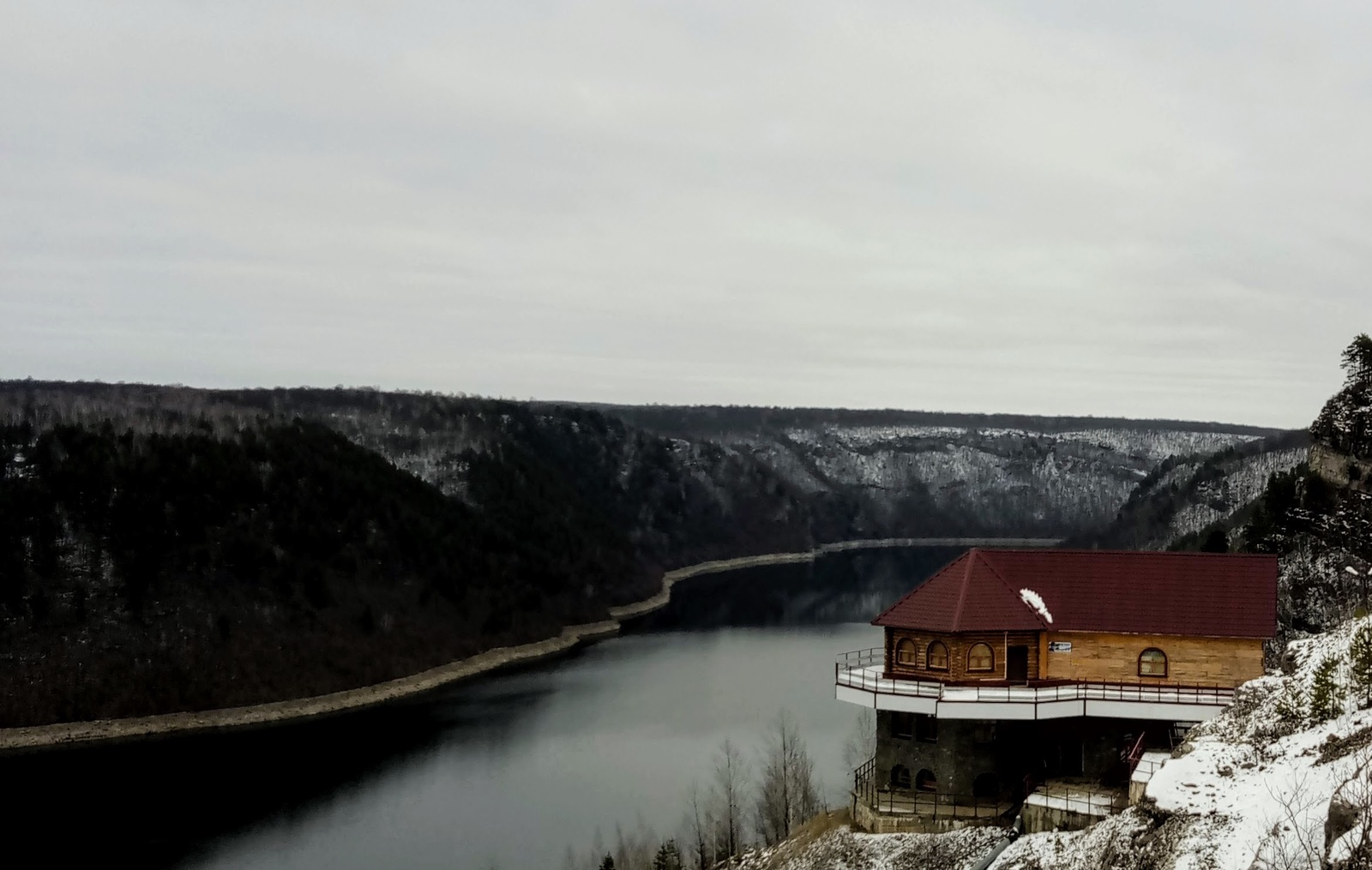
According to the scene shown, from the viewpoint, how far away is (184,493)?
324 ft

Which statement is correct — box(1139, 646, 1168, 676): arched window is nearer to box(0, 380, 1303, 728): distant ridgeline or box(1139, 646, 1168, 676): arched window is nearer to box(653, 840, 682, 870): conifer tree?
box(653, 840, 682, 870): conifer tree

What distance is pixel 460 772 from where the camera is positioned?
58781mm

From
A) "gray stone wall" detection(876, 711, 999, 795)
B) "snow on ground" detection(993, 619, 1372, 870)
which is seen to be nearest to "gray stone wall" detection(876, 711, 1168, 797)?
"gray stone wall" detection(876, 711, 999, 795)

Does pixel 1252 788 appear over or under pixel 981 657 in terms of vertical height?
over

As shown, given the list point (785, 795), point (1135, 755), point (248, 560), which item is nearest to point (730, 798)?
point (785, 795)

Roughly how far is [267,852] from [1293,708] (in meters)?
37.7

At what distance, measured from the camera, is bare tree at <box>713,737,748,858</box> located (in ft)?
138

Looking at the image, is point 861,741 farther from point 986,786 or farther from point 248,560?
point 248,560

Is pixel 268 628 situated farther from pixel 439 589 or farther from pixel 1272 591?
pixel 1272 591

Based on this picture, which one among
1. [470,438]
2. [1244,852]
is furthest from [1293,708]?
[470,438]

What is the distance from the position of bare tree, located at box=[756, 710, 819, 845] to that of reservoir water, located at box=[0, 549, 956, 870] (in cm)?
148

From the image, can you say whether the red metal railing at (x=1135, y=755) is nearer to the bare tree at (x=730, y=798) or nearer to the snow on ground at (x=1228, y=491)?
the bare tree at (x=730, y=798)

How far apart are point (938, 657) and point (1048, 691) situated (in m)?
3.01

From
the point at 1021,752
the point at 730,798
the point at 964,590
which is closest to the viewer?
the point at 1021,752
